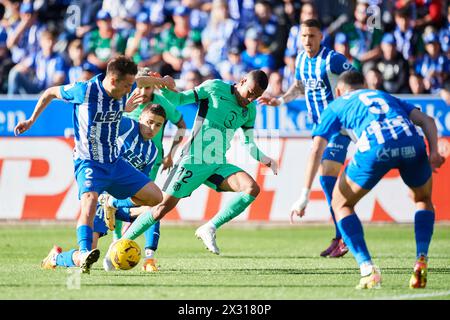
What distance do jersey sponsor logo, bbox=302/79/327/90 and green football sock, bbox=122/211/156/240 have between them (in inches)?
126

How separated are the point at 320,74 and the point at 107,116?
12.4 feet

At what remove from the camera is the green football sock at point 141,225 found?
34.5ft

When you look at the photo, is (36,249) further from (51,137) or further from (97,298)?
(97,298)

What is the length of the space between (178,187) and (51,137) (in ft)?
18.4

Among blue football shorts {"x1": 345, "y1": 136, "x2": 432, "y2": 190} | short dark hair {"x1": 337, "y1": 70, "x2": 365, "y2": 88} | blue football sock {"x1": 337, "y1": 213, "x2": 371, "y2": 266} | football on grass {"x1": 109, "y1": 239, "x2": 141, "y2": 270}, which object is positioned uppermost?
short dark hair {"x1": 337, "y1": 70, "x2": 365, "y2": 88}

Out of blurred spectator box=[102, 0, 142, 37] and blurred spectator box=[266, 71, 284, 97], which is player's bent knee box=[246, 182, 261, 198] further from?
blurred spectator box=[102, 0, 142, 37]

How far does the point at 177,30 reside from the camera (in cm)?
1945

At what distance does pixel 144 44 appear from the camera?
63.5 feet

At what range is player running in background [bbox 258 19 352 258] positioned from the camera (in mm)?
12250

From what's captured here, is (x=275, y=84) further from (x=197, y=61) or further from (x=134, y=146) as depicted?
(x=134, y=146)

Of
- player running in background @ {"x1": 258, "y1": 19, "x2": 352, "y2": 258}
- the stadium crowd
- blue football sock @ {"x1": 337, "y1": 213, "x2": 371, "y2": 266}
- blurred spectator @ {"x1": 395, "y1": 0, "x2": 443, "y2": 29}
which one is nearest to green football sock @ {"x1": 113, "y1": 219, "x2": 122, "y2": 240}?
player running in background @ {"x1": 258, "y1": 19, "x2": 352, "y2": 258}

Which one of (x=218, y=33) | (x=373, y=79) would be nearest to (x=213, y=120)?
(x=373, y=79)
